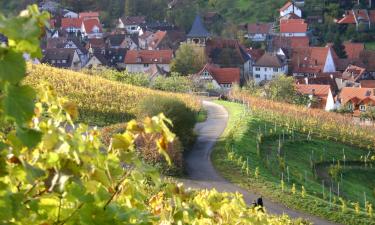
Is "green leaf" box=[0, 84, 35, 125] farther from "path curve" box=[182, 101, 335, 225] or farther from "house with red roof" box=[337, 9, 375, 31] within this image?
"house with red roof" box=[337, 9, 375, 31]

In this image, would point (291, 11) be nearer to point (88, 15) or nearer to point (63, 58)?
point (88, 15)

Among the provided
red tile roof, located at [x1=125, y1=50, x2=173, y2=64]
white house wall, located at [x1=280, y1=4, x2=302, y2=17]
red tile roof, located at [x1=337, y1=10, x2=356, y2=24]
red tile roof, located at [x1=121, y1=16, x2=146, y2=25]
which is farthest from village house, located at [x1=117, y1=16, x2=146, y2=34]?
red tile roof, located at [x1=337, y1=10, x2=356, y2=24]

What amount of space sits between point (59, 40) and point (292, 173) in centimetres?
4009

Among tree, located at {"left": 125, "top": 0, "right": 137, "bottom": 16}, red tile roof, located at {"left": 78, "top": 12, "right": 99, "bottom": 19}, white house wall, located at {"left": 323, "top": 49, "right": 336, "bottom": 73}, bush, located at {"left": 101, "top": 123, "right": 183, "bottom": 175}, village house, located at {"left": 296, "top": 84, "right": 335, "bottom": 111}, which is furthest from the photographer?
tree, located at {"left": 125, "top": 0, "right": 137, "bottom": 16}

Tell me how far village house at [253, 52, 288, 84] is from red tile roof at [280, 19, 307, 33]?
40.5 feet

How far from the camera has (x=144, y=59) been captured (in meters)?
47.0

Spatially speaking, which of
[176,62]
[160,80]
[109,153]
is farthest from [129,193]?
[176,62]

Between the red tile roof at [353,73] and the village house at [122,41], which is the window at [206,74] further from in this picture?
the village house at [122,41]

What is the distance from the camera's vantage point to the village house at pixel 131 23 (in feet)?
204

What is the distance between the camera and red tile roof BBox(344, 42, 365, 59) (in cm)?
5319

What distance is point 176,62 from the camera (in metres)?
40.6

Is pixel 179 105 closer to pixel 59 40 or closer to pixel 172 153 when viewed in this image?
pixel 172 153

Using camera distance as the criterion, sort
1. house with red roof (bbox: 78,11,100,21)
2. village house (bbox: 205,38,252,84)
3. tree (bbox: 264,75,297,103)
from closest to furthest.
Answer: tree (bbox: 264,75,297,103) → village house (bbox: 205,38,252,84) → house with red roof (bbox: 78,11,100,21)

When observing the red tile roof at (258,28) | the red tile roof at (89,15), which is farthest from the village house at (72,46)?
the red tile roof at (258,28)
